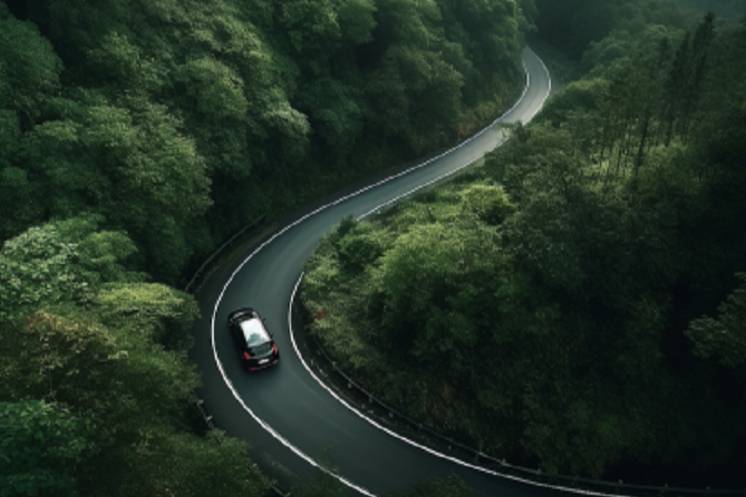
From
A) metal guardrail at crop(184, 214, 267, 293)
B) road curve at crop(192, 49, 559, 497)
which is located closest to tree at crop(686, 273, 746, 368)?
road curve at crop(192, 49, 559, 497)

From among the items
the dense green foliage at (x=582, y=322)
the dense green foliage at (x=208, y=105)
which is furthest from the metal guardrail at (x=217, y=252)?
the dense green foliage at (x=582, y=322)

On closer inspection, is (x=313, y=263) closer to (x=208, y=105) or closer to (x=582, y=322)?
(x=208, y=105)

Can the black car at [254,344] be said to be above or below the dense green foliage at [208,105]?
below

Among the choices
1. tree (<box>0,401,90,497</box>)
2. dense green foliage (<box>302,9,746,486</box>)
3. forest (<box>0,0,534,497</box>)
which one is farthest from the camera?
dense green foliage (<box>302,9,746,486</box>)

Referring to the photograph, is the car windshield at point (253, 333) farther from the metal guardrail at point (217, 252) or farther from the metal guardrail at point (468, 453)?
the metal guardrail at point (217, 252)

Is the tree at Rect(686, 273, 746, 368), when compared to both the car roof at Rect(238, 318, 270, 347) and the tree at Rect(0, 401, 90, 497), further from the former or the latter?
the tree at Rect(0, 401, 90, 497)

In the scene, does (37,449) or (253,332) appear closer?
(37,449)

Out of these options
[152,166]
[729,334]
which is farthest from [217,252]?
[729,334]

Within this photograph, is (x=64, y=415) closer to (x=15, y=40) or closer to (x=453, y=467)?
(x=453, y=467)
